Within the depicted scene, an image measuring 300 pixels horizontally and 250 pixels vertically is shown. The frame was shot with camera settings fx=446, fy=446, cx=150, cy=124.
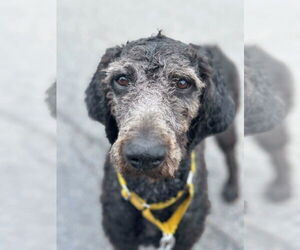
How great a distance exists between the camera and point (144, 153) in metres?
1.82

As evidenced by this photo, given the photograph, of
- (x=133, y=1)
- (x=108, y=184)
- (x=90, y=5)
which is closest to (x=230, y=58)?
(x=133, y=1)

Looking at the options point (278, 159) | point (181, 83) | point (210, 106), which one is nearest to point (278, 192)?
point (278, 159)

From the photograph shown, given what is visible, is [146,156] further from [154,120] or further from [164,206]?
[164,206]

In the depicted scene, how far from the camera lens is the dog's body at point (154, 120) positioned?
1.93 meters

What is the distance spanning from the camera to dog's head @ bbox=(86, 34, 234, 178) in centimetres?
190

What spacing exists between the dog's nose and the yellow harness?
1.70 ft

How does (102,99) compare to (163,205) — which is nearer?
(102,99)

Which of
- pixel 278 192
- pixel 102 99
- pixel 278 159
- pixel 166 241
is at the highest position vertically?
pixel 102 99

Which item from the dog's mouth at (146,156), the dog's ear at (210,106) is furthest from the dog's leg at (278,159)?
the dog's mouth at (146,156)

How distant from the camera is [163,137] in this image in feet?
6.28

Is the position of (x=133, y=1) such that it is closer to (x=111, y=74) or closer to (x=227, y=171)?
(x=111, y=74)

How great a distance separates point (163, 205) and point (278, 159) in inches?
28.6

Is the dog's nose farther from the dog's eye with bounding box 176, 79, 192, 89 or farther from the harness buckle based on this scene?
the harness buckle

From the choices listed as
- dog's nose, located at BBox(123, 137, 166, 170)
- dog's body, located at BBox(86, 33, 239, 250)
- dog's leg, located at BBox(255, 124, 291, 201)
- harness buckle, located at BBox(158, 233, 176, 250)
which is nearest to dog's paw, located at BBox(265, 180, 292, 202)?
dog's leg, located at BBox(255, 124, 291, 201)
